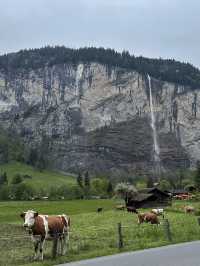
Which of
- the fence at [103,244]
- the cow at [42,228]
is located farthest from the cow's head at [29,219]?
the fence at [103,244]

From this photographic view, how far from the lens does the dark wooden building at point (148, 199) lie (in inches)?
4186

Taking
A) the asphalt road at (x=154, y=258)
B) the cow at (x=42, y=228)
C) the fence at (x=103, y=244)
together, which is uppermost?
the cow at (x=42, y=228)

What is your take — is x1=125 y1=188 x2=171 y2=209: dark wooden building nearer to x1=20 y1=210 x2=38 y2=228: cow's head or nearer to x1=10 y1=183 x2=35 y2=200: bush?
x1=10 y1=183 x2=35 y2=200: bush

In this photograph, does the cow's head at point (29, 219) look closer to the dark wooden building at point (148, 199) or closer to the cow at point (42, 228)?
the cow at point (42, 228)

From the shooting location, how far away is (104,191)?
601 ft

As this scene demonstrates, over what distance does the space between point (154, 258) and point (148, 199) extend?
8831 cm

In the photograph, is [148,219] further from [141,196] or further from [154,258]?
[141,196]

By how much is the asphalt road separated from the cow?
277 centimetres

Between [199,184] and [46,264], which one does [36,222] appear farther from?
[199,184]

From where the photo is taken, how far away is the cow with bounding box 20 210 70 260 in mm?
23531

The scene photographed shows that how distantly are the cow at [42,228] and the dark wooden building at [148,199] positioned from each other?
7980 centimetres

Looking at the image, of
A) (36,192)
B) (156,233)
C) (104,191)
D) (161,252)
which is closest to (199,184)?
(104,191)

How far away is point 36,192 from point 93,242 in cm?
15193

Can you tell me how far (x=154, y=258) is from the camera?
2127cm
